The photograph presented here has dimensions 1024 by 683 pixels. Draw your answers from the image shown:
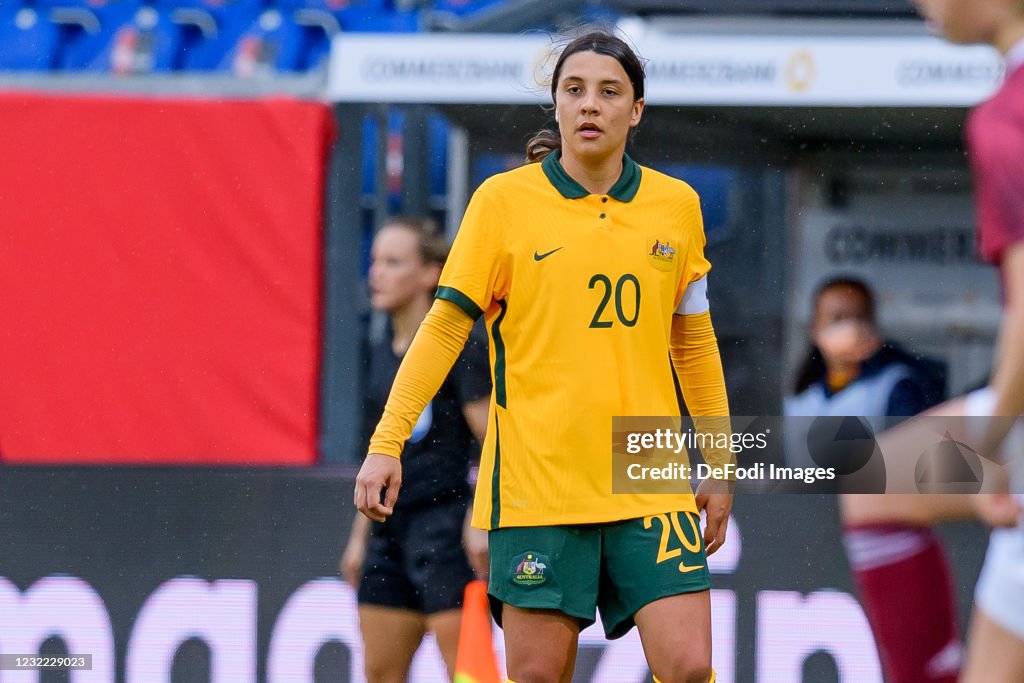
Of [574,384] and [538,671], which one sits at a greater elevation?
[574,384]

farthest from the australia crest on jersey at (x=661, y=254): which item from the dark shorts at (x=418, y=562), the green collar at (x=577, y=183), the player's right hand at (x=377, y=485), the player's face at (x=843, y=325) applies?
the player's face at (x=843, y=325)

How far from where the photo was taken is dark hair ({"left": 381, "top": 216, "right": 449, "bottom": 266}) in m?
3.98

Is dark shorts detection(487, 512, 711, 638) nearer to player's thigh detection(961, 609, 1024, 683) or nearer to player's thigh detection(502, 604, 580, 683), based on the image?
player's thigh detection(502, 604, 580, 683)

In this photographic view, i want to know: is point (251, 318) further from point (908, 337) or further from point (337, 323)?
point (908, 337)

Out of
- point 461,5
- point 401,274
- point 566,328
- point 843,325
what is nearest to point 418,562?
point 401,274

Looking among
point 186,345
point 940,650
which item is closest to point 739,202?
point 940,650

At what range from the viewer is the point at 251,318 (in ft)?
15.5

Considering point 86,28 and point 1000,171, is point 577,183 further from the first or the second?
point 86,28

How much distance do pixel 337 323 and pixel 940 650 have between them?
211 centimetres

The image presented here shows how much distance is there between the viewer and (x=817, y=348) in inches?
179

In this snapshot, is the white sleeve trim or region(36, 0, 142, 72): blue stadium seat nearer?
the white sleeve trim

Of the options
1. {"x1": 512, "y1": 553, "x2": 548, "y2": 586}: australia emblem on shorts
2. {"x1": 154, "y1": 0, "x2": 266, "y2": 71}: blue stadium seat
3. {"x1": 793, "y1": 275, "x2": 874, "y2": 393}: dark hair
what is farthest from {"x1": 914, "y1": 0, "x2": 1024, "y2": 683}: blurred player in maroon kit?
{"x1": 154, "y1": 0, "x2": 266, "y2": 71}: blue stadium seat

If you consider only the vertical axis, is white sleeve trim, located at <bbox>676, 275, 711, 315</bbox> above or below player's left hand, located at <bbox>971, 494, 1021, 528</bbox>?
above

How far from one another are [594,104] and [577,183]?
17 centimetres
